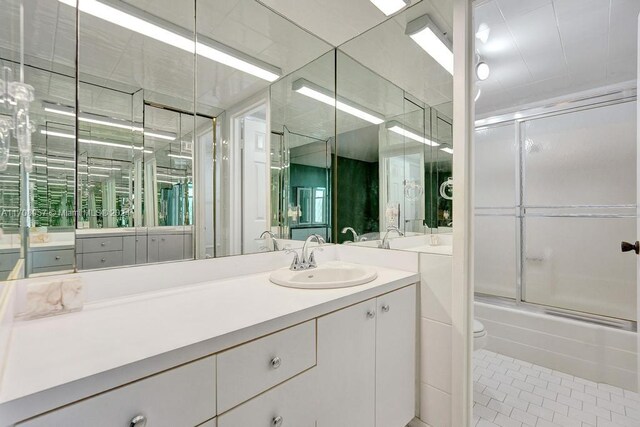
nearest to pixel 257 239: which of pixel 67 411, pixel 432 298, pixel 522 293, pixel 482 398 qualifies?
pixel 432 298

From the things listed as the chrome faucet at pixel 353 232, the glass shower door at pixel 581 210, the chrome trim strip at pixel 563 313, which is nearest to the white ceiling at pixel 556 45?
the glass shower door at pixel 581 210

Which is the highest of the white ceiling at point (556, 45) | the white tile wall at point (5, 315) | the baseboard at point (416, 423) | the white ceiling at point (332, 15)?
the white ceiling at point (332, 15)

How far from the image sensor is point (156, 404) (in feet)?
2.21

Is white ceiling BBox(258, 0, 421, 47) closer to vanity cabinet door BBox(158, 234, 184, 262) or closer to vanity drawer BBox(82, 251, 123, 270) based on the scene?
vanity cabinet door BBox(158, 234, 184, 262)

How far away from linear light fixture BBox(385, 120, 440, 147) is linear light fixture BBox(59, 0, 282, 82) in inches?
37.7

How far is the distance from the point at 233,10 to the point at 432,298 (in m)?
1.83

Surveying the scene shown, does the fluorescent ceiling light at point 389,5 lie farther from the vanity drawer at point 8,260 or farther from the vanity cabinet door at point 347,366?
the vanity drawer at point 8,260

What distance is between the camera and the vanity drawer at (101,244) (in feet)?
3.64

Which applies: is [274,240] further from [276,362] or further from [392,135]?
[392,135]

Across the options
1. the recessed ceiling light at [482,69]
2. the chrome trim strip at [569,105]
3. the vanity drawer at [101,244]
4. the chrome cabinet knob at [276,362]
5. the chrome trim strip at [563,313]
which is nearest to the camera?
the chrome cabinet knob at [276,362]

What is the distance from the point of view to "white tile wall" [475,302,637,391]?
2010 mm

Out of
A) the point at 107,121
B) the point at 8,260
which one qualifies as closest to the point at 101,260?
the point at 8,260

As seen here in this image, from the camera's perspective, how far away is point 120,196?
3.92ft

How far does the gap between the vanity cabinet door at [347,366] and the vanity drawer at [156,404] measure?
1.37 feet
